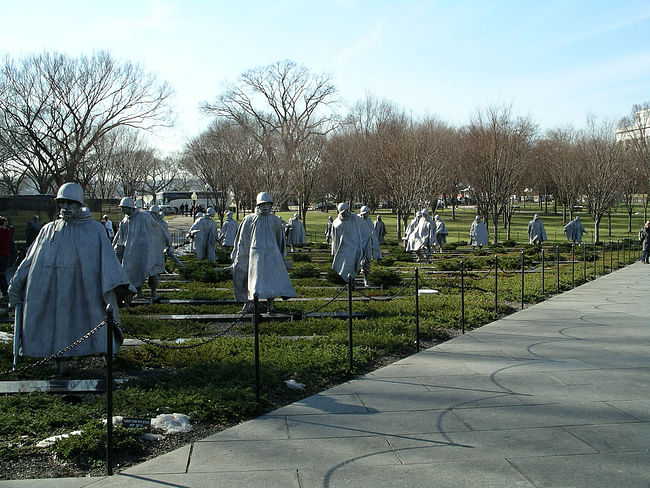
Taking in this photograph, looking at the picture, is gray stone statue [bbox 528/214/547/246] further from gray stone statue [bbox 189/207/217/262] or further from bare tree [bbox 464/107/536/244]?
gray stone statue [bbox 189/207/217/262]

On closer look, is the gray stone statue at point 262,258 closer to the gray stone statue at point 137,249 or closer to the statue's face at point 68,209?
the gray stone statue at point 137,249

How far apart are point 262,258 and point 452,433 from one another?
241 inches

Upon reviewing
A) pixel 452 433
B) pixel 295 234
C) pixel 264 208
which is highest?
pixel 264 208

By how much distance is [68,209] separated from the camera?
750 cm

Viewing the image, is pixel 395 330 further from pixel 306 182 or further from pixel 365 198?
pixel 365 198

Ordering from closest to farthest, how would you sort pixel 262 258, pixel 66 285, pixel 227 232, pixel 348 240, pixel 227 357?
pixel 66 285 → pixel 227 357 → pixel 262 258 → pixel 348 240 → pixel 227 232

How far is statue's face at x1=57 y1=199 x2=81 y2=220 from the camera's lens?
24.6 ft

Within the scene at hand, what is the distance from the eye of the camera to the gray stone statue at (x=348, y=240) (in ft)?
49.1

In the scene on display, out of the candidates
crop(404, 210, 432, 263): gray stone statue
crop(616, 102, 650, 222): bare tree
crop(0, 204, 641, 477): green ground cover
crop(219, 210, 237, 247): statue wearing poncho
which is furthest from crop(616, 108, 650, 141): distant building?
crop(0, 204, 641, 477): green ground cover

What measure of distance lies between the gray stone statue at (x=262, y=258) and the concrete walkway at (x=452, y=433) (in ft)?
10.5

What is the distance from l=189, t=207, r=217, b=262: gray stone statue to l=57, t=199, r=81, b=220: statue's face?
50.9ft

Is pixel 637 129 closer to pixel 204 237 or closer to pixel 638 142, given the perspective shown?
pixel 638 142

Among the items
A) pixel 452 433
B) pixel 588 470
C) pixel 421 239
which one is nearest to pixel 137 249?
pixel 452 433

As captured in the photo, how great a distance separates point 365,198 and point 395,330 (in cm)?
4871
